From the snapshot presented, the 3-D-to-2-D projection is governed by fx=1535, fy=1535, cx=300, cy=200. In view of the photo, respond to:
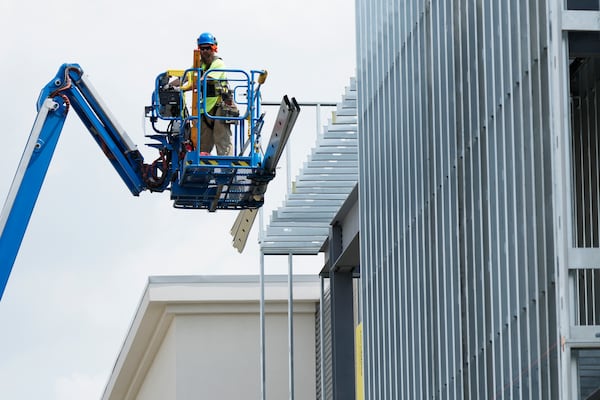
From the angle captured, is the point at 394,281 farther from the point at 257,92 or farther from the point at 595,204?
the point at 595,204

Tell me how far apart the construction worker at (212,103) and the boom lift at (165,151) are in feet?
0.18

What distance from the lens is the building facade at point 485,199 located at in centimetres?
1473

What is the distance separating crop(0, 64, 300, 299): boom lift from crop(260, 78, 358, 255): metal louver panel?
3713 millimetres

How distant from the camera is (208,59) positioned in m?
25.3

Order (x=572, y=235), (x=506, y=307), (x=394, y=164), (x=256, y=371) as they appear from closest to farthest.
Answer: (x=572, y=235) < (x=506, y=307) < (x=394, y=164) < (x=256, y=371)

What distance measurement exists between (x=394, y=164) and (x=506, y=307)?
724 centimetres

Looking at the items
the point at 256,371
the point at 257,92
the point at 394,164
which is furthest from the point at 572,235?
the point at 256,371

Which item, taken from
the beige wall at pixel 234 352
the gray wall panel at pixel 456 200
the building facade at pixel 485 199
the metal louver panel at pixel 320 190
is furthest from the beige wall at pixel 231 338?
the building facade at pixel 485 199

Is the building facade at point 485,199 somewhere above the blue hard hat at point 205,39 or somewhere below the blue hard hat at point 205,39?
below

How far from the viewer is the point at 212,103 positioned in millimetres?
25219

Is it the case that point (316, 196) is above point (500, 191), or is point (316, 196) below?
above

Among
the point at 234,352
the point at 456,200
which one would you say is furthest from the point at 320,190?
the point at 234,352

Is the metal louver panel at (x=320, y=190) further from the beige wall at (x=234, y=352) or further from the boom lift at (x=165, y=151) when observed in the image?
the beige wall at (x=234, y=352)

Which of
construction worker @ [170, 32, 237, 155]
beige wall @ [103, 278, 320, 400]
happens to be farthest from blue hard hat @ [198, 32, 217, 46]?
beige wall @ [103, 278, 320, 400]
